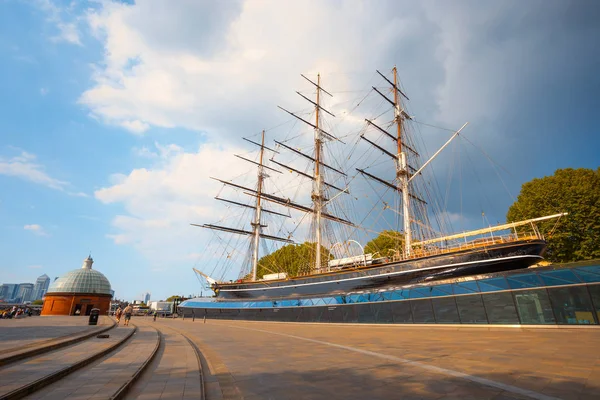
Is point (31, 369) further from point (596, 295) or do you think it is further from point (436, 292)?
point (596, 295)

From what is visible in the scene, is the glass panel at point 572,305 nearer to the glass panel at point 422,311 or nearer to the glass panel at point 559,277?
the glass panel at point 559,277

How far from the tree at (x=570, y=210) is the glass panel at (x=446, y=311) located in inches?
553

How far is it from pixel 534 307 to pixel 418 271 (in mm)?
8241

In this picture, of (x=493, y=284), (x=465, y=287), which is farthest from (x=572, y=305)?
(x=465, y=287)

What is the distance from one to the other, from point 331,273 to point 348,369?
75.7ft

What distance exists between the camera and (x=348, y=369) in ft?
24.4

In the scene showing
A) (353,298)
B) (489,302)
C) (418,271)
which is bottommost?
(489,302)

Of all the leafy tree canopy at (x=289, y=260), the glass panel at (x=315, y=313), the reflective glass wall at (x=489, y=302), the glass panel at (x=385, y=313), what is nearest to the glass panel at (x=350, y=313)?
the reflective glass wall at (x=489, y=302)

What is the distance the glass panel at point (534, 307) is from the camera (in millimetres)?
16122

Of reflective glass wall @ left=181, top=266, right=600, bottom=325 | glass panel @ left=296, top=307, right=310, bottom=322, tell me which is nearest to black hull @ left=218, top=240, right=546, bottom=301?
reflective glass wall @ left=181, top=266, right=600, bottom=325

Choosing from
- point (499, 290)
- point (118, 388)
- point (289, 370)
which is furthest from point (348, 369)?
point (499, 290)

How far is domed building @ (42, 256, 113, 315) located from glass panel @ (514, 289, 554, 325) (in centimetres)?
5831

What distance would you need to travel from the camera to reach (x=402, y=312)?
22.9 meters

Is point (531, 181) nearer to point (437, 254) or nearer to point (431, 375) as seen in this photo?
point (437, 254)
